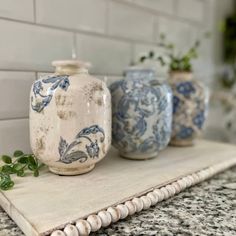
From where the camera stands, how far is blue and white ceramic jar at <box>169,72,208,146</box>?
27.4 inches

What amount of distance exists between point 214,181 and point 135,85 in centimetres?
26

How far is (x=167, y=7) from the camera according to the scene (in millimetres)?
893

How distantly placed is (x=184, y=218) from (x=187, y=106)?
0.38 metres

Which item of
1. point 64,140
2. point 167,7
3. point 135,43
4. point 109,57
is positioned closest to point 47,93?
point 64,140

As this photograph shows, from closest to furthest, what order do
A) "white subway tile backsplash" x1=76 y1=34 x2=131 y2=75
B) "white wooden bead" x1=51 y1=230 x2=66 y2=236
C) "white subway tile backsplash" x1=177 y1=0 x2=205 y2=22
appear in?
"white wooden bead" x1=51 y1=230 x2=66 y2=236
"white subway tile backsplash" x1=76 y1=34 x2=131 y2=75
"white subway tile backsplash" x1=177 y1=0 x2=205 y2=22

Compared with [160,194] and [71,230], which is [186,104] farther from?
[71,230]

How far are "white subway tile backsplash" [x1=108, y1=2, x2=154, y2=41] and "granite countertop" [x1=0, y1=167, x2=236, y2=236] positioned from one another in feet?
1.64

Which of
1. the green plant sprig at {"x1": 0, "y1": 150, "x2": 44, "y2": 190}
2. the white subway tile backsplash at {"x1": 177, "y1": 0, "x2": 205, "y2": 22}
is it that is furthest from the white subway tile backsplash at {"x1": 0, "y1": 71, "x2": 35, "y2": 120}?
the white subway tile backsplash at {"x1": 177, "y1": 0, "x2": 205, "y2": 22}

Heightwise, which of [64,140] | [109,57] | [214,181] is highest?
[109,57]

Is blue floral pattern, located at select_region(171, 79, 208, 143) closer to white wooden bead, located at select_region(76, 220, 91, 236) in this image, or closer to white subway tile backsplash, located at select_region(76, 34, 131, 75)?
white subway tile backsplash, located at select_region(76, 34, 131, 75)

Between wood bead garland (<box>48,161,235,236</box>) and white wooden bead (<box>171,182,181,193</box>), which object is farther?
white wooden bead (<box>171,182,181,193</box>)

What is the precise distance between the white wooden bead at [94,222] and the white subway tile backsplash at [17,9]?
0.44 m

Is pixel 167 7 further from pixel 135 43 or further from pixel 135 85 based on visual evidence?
pixel 135 85

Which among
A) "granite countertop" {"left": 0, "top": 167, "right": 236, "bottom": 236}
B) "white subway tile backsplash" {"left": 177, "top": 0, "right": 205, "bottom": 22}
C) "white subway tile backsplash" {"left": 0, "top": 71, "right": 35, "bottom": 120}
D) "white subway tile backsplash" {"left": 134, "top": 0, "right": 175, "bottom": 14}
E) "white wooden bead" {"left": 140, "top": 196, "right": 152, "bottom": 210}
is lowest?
"granite countertop" {"left": 0, "top": 167, "right": 236, "bottom": 236}
